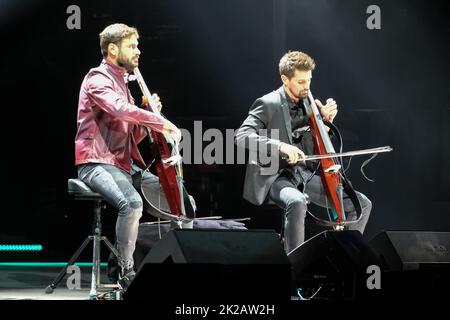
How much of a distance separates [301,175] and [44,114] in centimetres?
237

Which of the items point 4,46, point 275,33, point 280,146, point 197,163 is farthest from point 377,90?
point 4,46

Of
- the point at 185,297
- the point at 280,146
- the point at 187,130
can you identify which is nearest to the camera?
the point at 185,297

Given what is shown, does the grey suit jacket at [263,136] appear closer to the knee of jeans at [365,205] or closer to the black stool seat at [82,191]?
the knee of jeans at [365,205]

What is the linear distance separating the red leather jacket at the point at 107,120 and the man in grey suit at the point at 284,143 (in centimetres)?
64

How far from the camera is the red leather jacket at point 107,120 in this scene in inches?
177

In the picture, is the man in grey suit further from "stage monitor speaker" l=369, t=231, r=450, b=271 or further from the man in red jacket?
the man in red jacket

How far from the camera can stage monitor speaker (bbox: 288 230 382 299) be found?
410 centimetres

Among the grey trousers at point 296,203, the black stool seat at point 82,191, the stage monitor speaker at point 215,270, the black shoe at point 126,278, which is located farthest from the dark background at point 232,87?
the stage monitor speaker at point 215,270

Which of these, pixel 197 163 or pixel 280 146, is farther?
pixel 197 163

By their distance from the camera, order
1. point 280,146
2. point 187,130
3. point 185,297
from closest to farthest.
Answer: point 185,297 → point 280,146 → point 187,130

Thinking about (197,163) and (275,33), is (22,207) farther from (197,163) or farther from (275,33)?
(275,33)

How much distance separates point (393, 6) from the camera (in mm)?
6500

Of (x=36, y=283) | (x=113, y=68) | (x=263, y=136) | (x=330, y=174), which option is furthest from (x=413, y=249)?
(x=36, y=283)

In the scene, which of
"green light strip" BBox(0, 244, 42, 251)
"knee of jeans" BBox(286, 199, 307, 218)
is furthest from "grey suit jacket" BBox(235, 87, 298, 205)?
"green light strip" BBox(0, 244, 42, 251)
